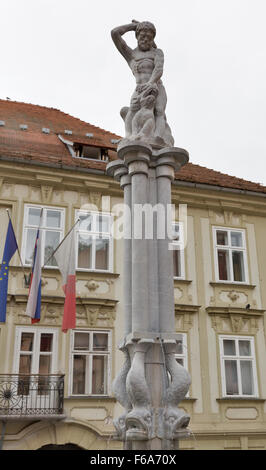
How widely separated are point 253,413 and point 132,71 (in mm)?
9575

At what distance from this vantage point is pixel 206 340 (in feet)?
45.1

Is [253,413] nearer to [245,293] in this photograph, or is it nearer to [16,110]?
[245,293]

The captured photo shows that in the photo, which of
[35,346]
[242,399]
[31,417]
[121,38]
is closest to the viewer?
[121,38]

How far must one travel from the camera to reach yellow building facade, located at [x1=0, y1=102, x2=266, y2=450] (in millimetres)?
11914

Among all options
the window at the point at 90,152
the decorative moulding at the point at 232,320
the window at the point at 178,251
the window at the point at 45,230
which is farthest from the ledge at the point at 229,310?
the window at the point at 90,152

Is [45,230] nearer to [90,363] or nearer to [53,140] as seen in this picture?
[90,363]

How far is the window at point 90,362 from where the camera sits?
1241 centimetres

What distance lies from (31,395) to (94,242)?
13.9ft

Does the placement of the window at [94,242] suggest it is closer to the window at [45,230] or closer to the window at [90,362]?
the window at [45,230]

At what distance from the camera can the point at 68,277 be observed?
1018cm

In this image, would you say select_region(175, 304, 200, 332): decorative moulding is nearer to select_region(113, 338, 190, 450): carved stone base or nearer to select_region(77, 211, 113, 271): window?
select_region(77, 211, 113, 271): window

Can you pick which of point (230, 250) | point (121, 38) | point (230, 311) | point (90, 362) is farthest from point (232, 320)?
point (121, 38)

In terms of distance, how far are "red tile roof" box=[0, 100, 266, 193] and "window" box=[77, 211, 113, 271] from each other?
1466mm
